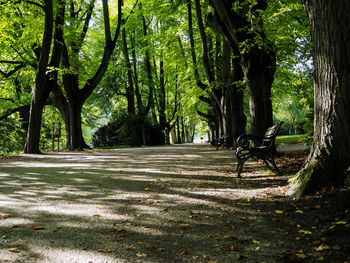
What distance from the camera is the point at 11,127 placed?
16.1 meters

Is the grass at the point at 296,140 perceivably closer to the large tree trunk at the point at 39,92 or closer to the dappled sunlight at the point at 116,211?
the dappled sunlight at the point at 116,211

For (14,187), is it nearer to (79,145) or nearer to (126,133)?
(79,145)

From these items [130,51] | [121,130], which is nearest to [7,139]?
[121,130]

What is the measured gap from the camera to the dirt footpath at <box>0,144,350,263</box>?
260 cm

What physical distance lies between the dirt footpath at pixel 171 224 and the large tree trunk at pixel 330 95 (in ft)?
1.11

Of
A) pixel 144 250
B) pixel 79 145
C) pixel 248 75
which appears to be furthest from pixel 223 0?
pixel 79 145

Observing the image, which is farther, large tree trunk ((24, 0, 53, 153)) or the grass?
large tree trunk ((24, 0, 53, 153))

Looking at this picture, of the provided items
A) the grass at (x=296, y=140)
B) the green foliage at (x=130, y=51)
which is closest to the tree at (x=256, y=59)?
the green foliage at (x=130, y=51)

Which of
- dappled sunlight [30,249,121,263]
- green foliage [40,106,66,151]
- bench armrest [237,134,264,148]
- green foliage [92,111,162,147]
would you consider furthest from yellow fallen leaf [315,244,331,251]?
green foliage [92,111,162,147]

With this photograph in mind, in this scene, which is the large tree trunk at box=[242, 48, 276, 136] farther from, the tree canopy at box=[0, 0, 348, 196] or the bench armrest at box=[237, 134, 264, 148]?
the bench armrest at box=[237, 134, 264, 148]

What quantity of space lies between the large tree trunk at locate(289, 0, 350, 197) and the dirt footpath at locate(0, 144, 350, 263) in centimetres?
34

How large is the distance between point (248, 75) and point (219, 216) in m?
5.96

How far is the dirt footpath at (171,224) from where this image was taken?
2600 mm

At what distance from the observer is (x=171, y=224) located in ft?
11.3
